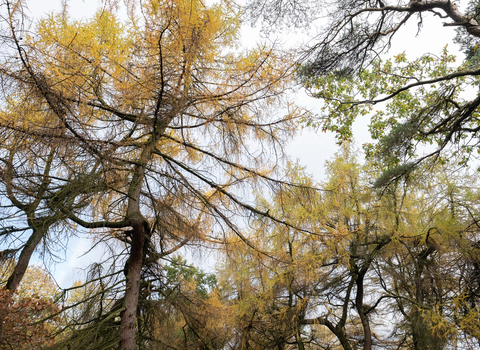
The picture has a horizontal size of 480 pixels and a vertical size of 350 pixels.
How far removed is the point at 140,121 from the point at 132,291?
81.0 inches

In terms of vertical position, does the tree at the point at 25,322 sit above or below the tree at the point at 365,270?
below

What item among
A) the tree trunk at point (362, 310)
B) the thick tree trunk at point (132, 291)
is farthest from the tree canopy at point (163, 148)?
the tree trunk at point (362, 310)

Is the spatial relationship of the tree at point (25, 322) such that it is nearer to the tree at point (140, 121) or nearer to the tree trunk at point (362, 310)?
the tree at point (140, 121)

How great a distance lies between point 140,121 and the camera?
3.60 metres

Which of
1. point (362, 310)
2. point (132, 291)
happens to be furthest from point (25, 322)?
point (362, 310)

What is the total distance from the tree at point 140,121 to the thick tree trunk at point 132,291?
0.01 m

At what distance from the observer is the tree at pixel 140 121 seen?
2885 millimetres

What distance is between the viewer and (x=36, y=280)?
1441 cm

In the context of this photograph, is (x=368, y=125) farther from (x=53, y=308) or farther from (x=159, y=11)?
(x=53, y=308)

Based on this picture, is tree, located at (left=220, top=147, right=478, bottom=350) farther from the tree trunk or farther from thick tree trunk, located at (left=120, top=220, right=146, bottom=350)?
thick tree trunk, located at (left=120, top=220, right=146, bottom=350)

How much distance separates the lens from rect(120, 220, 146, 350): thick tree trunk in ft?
11.9

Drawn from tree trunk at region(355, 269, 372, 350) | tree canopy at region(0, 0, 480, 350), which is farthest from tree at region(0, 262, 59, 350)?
tree trunk at region(355, 269, 372, 350)

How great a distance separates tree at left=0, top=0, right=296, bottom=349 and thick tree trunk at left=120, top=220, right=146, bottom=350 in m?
Answer: 0.01

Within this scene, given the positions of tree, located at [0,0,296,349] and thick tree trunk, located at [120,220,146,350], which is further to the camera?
thick tree trunk, located at [120,220,146,350]
